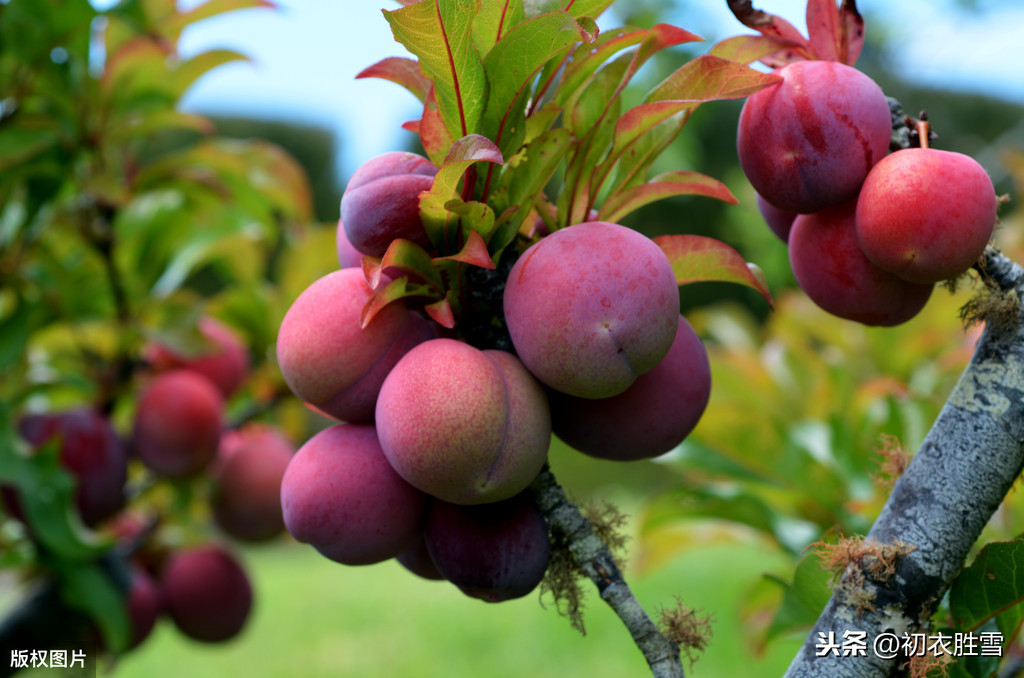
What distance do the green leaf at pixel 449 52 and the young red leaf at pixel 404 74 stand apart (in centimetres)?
4

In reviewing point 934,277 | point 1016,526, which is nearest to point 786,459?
point 1016,526

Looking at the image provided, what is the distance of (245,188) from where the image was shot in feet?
4.68

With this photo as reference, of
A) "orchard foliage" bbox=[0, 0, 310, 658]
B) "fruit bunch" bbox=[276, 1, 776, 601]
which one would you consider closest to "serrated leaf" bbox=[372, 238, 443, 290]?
"fruit bunch" bbox=[276, 1, 776, 601]

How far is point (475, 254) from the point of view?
51cm

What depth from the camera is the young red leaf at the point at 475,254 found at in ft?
1.65

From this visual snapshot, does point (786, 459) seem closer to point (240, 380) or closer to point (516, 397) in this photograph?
point (516, 397)

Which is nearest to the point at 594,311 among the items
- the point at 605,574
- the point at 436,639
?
the point at 605,574

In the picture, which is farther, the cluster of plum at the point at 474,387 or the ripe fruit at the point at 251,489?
the ripe fruit at the point at 251,489

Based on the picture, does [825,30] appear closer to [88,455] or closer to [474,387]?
[474,387]

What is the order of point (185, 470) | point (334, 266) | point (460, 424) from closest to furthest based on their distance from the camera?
point (460, 424), point (185, 470), point (334, 266)

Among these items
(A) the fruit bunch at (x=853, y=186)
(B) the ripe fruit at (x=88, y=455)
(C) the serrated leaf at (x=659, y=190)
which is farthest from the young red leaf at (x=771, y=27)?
(B) the ripe fruit at (x=88, y=455)

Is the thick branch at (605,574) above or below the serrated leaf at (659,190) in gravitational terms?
below

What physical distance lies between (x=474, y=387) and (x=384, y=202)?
5.7 inches

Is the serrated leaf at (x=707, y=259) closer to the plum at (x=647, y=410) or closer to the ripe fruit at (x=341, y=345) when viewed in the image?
the plum at (x=647, y=410)
